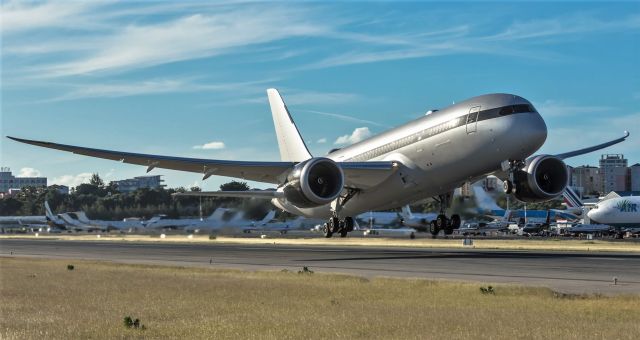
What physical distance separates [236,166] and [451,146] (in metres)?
13.2

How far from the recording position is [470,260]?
3584 centimetres

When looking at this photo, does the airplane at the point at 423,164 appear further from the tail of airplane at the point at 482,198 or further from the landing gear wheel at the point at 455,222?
the tail of airplane at the point at 482,198

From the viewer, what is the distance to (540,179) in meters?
39.5

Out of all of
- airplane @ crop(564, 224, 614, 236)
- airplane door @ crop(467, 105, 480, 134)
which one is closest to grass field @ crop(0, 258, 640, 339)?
Answer: airplane door @ crop(467, 105, 480, 134)

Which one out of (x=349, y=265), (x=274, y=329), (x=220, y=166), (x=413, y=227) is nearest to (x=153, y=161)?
(x=220, y=166)

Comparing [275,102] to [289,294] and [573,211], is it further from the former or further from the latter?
[573,211]

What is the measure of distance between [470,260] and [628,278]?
11604 mm

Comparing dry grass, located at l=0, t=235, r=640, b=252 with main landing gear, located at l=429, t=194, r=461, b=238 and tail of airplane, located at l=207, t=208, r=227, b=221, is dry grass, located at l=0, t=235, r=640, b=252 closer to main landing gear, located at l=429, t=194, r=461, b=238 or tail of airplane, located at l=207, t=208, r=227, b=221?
tail of airplane, located at l=207, t=208, r=227, b=221

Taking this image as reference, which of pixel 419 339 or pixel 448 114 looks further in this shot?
pixel 448 114

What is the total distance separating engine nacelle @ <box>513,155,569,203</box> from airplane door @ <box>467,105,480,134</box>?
3345 mm

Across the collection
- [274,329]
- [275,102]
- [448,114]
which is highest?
[275,102]

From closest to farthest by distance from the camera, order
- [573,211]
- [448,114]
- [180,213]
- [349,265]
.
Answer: [349,265] < [448,114] < [180,213] < [573,211]

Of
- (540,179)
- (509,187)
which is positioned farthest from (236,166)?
(540,179)

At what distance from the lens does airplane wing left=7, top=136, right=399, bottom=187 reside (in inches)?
1642
